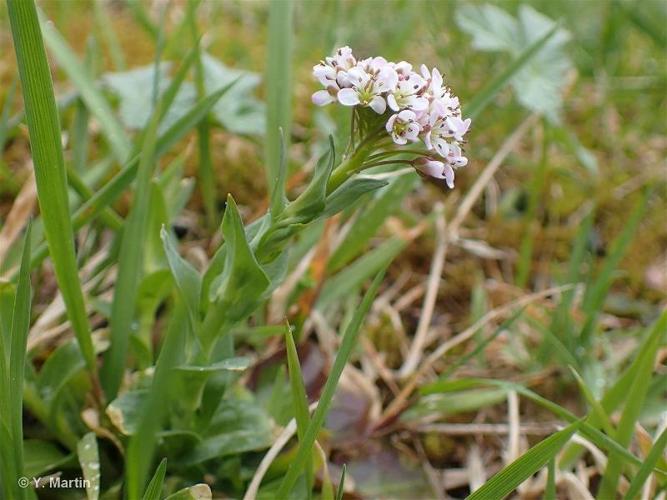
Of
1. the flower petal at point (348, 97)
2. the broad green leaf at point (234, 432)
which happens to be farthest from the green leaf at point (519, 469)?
the flower petal at point (348, 97)

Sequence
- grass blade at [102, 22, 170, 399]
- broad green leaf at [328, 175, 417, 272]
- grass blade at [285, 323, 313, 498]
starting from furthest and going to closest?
broad green leaf at [328, 175, 417, 272]
grass blade at [102, 22, 170, 399]
grass blade at [285, 323, 313, 498]

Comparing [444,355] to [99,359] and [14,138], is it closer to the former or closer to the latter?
[99,359]

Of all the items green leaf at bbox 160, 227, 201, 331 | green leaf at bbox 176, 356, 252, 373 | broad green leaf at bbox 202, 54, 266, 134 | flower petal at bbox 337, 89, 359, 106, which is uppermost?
flower petal at bbox 337, 89, 359, 106

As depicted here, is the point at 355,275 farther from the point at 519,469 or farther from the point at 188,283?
the point at 519,469

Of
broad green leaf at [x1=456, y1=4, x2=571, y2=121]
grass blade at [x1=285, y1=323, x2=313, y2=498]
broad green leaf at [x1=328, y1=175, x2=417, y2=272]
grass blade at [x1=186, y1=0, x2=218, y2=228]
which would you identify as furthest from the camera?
broad green leaf at [x1=456, y1=4, x2=571, y2=121]

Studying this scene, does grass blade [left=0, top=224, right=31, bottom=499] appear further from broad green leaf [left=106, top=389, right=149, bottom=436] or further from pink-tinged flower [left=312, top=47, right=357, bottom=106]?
pink-tinged flower [left=312, top=47, right=357, bottom=106]

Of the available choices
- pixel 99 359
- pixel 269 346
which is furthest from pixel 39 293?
pixel 269 346

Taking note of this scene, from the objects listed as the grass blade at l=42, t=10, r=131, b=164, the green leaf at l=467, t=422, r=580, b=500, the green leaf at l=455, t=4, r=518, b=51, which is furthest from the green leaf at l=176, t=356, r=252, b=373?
the green leaf at l=455, t=4, r=518, b=51

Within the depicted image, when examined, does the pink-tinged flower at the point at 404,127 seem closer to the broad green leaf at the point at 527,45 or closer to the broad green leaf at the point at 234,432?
the broad green leaf at the point at 234,432
